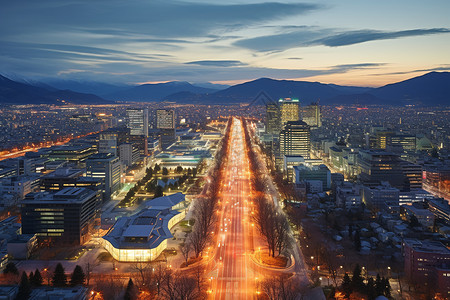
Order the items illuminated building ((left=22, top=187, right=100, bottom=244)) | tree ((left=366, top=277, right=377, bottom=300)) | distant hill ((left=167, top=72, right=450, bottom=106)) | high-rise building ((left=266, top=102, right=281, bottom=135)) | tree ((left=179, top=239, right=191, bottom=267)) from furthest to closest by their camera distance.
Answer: distant hill ((left=167, top=72, right=450, bottom=106)) → high-rise building ((left=266, top=102, right=281, bottom=135)) → illuminated building ((left=22, top=187, right=100, bottom=244)) → tree ((left=179, top=239, right=191, bottom=267)) → tree ((left=366, top=277, right=377, bottom=300))

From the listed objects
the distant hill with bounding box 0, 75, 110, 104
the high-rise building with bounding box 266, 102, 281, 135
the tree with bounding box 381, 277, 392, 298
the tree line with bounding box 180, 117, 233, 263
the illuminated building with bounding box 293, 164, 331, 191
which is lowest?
the tree with bounding box 381, 277, 392, 298

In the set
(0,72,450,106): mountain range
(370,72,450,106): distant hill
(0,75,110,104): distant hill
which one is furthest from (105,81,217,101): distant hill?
(370,72,450,106): distant hill

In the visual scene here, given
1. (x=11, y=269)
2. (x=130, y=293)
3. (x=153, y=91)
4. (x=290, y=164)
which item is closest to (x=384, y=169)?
(x=290, y=164)

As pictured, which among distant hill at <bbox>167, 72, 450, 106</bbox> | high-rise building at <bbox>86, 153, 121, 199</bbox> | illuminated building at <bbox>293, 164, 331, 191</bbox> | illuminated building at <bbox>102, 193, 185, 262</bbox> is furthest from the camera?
distant hill at <bbox>167, 72, 450, 106</bbox>

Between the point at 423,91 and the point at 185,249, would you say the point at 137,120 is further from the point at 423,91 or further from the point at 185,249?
the point at 423,91

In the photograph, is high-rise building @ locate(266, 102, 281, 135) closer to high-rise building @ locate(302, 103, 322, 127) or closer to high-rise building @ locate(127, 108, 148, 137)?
high-rise building @ locate(302, 103, 322, 127)

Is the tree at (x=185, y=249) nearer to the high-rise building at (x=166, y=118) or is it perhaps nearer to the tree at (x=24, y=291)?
the tree at (x=24, y=291)

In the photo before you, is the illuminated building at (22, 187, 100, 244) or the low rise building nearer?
the illuminated building at (22, 187, 100, 244)

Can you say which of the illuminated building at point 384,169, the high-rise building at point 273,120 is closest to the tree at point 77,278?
the illuminated building at point 384,169
